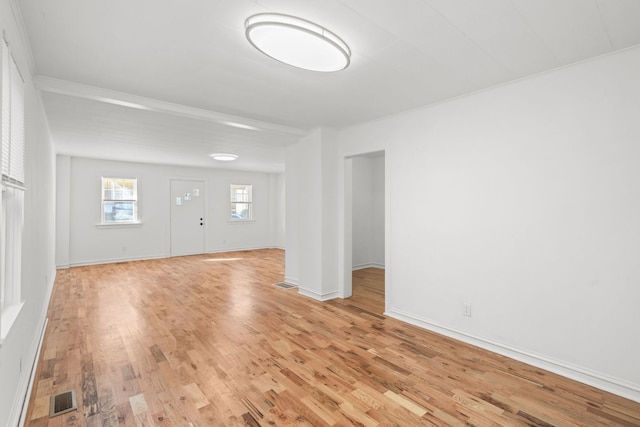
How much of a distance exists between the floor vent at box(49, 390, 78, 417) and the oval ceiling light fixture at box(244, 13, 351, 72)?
270 centimetres

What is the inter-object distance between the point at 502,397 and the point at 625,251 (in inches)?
54.7

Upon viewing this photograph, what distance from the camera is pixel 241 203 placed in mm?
9789

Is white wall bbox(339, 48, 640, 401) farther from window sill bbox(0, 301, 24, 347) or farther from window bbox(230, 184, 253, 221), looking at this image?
window bbox(230, 184, 253, 221)

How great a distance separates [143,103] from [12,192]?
161 centimetres

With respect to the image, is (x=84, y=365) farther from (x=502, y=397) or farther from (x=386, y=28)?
(x=386, y=28)

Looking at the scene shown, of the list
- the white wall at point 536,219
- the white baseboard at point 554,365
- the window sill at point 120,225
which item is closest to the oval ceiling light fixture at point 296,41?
the white wall at point 536,219

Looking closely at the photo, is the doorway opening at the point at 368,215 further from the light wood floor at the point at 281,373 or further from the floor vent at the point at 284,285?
the light wood floor at the point at 281,373

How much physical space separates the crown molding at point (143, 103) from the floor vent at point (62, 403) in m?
2.56

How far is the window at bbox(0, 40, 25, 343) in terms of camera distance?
5.64 feet

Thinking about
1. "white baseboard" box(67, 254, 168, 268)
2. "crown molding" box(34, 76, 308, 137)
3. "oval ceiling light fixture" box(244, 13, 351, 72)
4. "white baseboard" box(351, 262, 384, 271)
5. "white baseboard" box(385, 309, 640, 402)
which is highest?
"crown molding" box(34, 76, 308, 137)

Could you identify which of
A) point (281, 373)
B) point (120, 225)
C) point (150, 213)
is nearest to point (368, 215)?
point (281, 373)

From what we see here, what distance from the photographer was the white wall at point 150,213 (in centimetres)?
705

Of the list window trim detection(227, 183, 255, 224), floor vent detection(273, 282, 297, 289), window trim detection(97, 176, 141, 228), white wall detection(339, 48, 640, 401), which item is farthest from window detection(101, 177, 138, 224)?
white wall detection(339, 48, 640, 401)

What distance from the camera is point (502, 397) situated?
222cm
